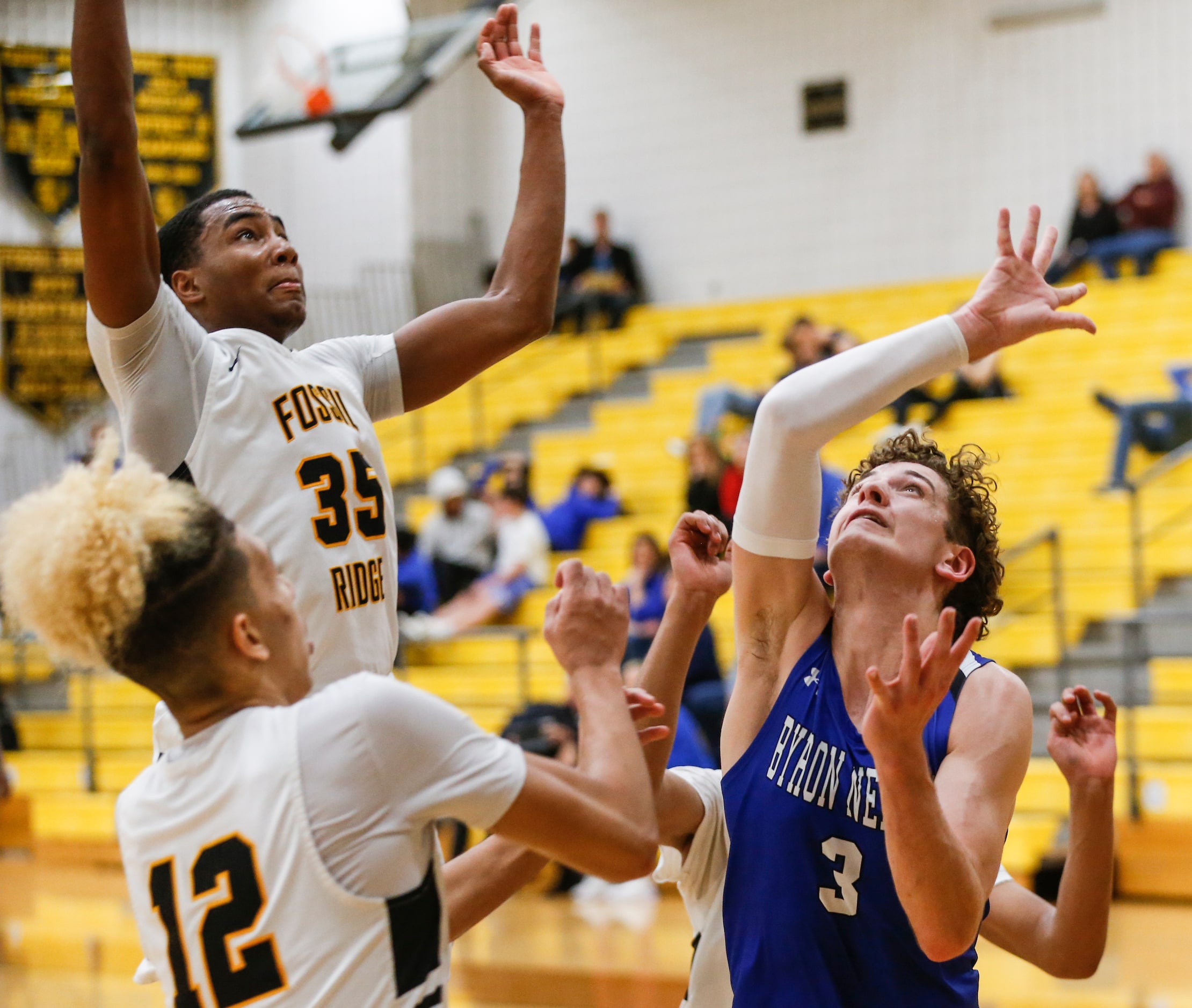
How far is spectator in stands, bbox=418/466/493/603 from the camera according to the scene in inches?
409

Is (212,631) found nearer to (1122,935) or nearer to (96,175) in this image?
(96,175)

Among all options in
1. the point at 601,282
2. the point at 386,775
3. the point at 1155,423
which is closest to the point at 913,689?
the point at 386,775

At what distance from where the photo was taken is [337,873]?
185cm

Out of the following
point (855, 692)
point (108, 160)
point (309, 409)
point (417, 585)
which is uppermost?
point (108, 160)

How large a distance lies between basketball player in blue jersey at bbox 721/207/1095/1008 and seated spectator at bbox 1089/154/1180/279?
1094cm

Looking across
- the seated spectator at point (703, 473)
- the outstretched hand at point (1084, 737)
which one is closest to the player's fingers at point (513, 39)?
the outstretched hand at point (1084, 737)

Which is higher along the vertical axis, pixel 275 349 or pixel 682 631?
pixel 275 349

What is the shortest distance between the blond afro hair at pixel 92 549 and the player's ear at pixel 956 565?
125 centimetres

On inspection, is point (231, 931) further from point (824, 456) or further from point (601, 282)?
point (601, 282)

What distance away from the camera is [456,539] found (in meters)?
10.6

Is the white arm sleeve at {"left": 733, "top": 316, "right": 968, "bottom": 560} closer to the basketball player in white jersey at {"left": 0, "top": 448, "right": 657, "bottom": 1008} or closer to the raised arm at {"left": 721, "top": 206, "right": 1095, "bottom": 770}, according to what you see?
the raised arm at {"left": 721, "top": 206, "right": 1095, "bottom": 770}

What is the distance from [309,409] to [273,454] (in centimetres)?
11

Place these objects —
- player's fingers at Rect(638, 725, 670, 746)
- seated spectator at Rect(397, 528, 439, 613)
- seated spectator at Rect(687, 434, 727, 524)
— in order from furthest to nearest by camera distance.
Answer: seated spectator at Rect(397, 528, 439, 613) < seated spectator at Rect(687, 434, 727, 524) < player's fingers at Rect(638, 725, 670, 746)

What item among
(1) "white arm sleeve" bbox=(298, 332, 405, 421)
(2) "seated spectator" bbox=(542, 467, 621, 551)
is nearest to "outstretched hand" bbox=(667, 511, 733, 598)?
(1) "white arm sleeve" bbox=(298, 332, 405, 421)
